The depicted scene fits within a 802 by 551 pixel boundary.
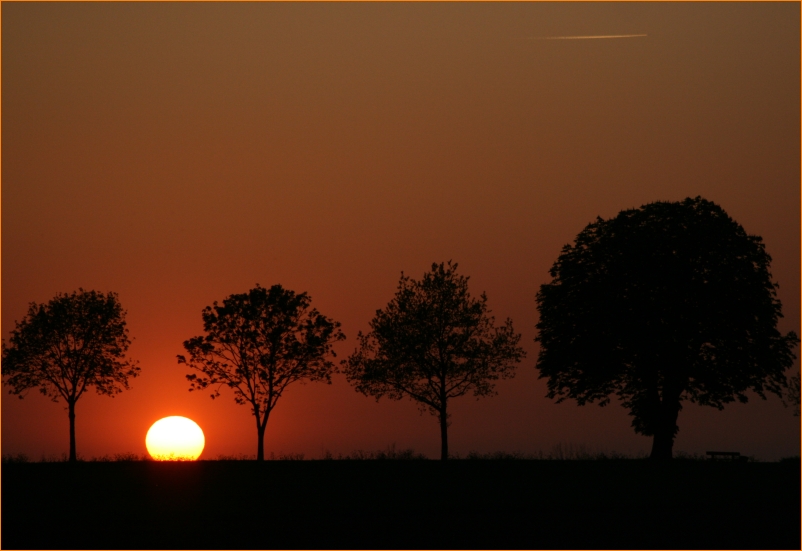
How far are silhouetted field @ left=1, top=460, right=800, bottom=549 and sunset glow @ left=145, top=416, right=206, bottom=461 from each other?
2172cm

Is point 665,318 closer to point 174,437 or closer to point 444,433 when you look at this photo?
point 444,433

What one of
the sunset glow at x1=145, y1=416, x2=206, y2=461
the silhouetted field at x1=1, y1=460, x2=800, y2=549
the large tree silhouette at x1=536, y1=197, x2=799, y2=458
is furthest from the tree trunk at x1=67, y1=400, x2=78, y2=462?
the large tree silhouette at x1=536, y1=197, x2=799, y2=458

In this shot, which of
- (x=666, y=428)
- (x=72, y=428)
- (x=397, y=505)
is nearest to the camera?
(x=397, y=505)

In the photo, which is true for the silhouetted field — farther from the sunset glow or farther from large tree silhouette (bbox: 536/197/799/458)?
the sunset glow

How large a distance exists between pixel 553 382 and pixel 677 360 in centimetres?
725

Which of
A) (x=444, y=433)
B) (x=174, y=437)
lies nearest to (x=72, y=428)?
(x=174, y=437)

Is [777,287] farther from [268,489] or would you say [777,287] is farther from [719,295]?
[268,489]

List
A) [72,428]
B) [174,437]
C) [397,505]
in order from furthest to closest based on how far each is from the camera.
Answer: [174,437] → [72,428] → [397,505]

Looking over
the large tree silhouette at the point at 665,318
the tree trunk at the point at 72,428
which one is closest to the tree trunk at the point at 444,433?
the large tree silhouette at the point at 665,318

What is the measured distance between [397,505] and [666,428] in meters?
27.2

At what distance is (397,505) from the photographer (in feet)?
108

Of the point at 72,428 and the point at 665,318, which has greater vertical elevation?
the point at 665,318

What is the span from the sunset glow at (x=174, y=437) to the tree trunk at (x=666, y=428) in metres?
31.8

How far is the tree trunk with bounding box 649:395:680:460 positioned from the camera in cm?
5538
